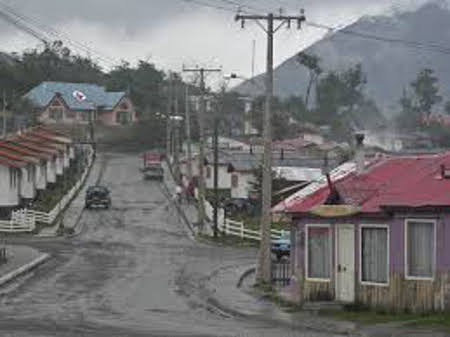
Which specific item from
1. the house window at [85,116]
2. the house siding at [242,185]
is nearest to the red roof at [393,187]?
the house siding at [242,185]

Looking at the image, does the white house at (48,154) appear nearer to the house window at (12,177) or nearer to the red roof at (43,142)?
the red roof at (43,142)

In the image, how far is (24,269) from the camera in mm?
43375

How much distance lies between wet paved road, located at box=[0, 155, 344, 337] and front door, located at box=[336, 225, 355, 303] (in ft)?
9.61

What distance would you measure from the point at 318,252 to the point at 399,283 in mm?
3572

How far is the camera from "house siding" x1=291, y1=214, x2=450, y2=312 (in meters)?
27.2

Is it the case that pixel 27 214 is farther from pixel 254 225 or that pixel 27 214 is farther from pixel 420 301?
pixel 420 301

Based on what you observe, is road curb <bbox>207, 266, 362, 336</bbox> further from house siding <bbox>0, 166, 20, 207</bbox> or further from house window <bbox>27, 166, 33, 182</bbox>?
house window <bbox>27, 166, 33, 182</bbox>

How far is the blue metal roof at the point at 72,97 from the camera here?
156375mm

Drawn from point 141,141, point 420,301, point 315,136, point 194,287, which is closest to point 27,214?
point 194,287

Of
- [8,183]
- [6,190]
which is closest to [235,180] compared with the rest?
[8,183]

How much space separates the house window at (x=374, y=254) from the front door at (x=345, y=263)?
0.35 meters

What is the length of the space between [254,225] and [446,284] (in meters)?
43.2

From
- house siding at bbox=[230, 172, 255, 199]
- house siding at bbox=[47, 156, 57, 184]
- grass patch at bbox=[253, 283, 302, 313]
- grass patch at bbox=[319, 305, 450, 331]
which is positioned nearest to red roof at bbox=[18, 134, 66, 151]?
house siding at bbox=[47, 156, 57, 184]

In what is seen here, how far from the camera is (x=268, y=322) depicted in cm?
2800
